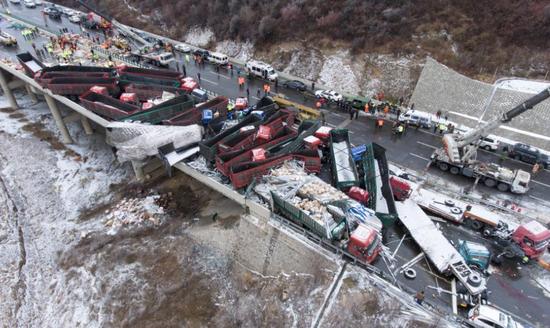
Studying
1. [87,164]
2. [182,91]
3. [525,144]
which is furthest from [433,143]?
[87,164]

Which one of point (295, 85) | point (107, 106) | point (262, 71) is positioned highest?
point (262, 71)

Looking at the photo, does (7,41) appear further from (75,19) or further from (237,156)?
(237,156)

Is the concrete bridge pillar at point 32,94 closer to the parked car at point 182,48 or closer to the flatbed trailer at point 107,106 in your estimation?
the flatbed trailer at point 107,106

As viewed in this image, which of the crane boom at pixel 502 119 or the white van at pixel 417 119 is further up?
the crane boom at pixel 502 119

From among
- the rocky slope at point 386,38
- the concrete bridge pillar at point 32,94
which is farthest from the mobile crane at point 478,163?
the concrete bridge pillar at point 32,94

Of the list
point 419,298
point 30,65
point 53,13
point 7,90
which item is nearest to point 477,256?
point 419,298

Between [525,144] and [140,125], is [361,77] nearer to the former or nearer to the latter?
[525,144]

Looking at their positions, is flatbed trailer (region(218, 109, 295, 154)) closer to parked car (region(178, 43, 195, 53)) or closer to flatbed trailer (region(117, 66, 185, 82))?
flatbed trailer (region(117, 66, 185, 82))
